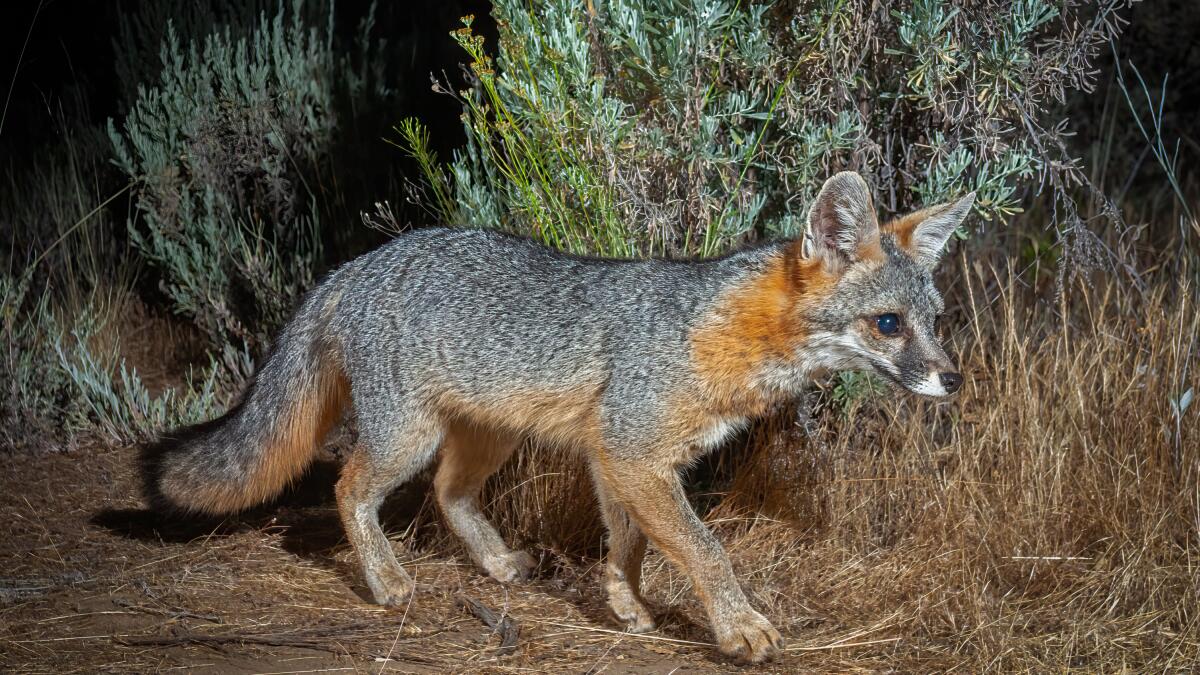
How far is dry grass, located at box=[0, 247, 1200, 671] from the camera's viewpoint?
418 centimetres

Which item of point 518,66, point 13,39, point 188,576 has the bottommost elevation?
point 188,576

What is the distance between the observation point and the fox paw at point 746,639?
4078mm

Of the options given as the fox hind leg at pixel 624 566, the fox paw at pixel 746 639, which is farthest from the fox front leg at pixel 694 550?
the fox hind leg at pixel 624 566

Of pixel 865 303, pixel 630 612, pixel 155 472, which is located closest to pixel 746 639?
pixel 630 612

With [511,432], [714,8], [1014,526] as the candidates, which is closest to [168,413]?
[511,432]

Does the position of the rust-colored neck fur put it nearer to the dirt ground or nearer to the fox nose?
the fox nose

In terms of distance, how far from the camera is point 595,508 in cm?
522

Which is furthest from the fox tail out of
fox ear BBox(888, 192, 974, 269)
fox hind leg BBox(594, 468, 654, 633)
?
fox ear BBox(888, 192, 974, 269)

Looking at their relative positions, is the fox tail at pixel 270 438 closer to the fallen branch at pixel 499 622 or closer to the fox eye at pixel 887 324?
the fallen branch at pixel 499 622

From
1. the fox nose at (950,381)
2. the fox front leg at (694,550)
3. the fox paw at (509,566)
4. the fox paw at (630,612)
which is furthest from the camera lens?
the fox paw at (509,566)

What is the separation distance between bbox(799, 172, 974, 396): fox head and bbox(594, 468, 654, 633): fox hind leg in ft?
3.05

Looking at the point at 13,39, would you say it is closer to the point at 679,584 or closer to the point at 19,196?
the point at 19,196

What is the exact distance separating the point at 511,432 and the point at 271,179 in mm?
2976

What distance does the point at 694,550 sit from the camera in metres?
4.15
